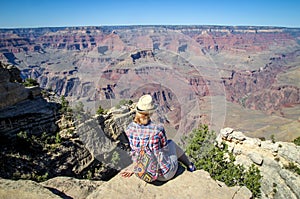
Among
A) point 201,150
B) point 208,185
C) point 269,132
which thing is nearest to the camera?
point 208,185

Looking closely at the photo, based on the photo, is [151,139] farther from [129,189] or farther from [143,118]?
[129,189]

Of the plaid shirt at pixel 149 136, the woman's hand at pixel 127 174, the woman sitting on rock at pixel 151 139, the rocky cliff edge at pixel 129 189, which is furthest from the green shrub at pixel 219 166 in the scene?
the plaid shirt at pixel 149 136

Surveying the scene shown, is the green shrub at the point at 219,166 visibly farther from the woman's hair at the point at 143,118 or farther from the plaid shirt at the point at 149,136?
the woman's hair at the point at 143,118

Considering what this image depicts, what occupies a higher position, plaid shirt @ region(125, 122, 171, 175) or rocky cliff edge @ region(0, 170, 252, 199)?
plaid shirt @ region(125, 122, 171, 175)

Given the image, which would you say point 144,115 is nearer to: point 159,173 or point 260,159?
point 159,173

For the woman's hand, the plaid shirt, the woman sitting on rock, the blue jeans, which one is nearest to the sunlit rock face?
the blue jeans

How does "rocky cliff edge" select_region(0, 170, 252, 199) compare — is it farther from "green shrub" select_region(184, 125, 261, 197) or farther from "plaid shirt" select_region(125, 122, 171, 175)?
"green shrub" select_region(184, 125, 261, 197)

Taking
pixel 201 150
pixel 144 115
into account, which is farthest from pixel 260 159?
pixel 144 115

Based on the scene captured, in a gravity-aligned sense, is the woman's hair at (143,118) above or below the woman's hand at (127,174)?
above

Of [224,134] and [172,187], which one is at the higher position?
[172,187]
